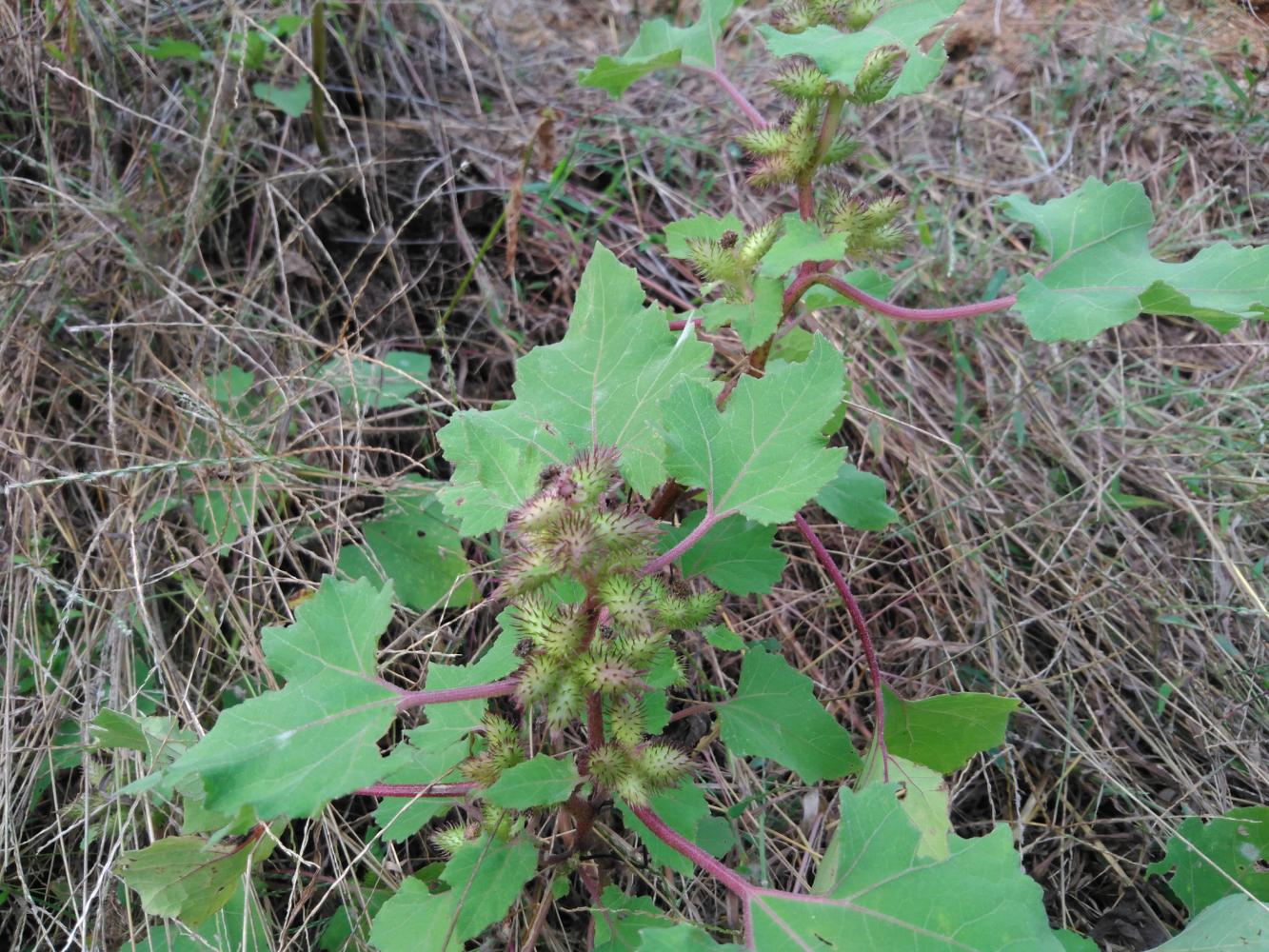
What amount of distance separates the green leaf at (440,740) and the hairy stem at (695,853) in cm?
30

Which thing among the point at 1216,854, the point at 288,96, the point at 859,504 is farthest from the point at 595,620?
the point at 288,96

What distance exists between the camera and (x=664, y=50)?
189 centimetres

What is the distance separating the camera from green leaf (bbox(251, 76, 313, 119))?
8.58 ft

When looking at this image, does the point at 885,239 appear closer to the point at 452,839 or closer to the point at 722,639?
the point at 722,639

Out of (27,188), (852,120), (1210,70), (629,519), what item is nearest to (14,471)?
(27,188)

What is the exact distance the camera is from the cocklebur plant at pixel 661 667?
1.16 meters

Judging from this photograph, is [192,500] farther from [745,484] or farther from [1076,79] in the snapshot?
[1076,79]

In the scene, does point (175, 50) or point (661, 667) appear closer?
point (661, 667)

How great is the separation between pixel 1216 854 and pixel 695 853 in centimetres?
102

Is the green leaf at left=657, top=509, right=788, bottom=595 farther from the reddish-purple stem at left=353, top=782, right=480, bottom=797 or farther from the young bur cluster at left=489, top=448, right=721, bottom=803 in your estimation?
the reddish-purple stem at left=353, top=782, right=480, bottom=797

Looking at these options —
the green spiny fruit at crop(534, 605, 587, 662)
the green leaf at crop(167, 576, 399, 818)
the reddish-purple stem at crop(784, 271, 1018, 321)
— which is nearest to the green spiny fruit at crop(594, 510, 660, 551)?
the green spiny fruit at crop(534, 605, 587, 662)

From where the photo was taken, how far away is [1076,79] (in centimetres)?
309

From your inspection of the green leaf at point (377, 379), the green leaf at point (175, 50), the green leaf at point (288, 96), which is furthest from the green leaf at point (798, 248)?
the green leaf at point (175, 50)

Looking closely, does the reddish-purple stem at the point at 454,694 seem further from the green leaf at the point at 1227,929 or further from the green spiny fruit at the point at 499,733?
the green leaf at the point at 1227,929
